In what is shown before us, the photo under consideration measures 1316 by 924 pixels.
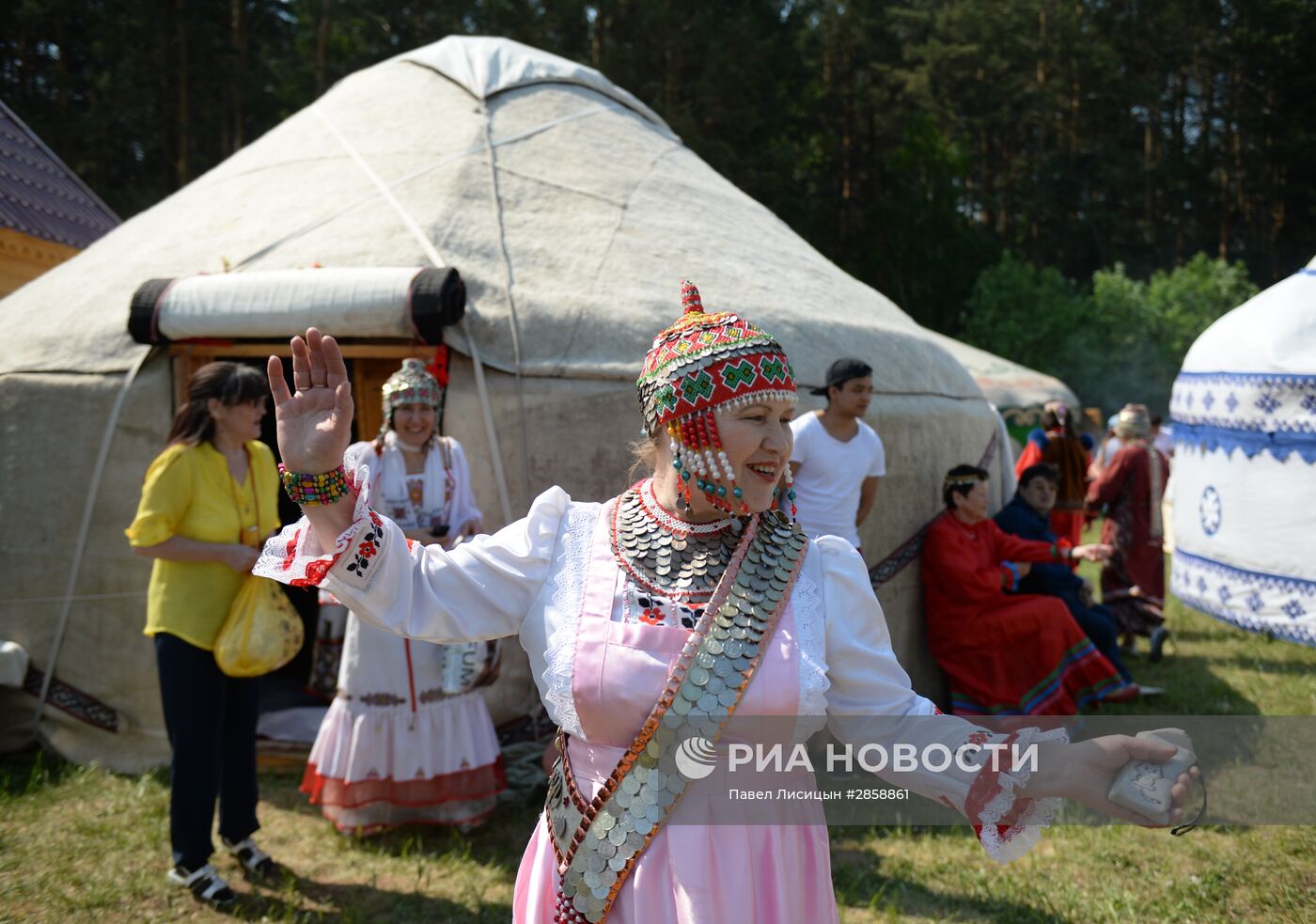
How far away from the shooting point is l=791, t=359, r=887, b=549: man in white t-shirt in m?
4.13

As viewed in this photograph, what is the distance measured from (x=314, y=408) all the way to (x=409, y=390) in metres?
2.12

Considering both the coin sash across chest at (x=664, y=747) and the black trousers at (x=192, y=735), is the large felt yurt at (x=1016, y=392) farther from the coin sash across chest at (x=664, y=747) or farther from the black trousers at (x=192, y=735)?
the coin sash across chest at (x=664, y=747)

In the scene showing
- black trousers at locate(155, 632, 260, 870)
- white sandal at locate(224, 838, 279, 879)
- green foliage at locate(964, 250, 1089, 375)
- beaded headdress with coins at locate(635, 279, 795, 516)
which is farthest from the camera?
green foliage at locate(964, 250, 1089, 375)

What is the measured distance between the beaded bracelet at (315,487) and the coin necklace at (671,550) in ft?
1.57

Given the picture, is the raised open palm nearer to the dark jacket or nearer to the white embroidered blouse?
the white embroidered blouse

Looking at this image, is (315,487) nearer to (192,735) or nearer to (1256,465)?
(192,735)

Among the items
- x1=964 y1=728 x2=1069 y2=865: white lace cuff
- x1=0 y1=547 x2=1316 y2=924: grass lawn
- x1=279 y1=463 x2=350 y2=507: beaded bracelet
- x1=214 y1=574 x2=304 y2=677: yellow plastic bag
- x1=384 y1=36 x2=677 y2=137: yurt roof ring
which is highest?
x1=384 y1=36 x2=677 y2=137: yurt roof ring

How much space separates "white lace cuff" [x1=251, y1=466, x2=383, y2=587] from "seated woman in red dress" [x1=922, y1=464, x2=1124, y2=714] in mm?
3781

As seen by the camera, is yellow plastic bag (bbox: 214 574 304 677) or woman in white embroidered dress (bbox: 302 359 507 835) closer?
Result: yellow plastic bag (bbox: 214 574 304 677)

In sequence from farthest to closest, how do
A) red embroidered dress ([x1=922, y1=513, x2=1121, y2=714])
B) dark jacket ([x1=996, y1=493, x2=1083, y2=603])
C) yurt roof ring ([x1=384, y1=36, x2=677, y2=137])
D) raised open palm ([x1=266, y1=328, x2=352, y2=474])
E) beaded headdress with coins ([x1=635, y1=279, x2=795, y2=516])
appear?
yurt roof ring ([x1=384, y1=36, x2=677, y2=137]), dark jacket ([x1=996, y1=493, x2=1083, y2=603]), red embroidered dress ([x1=922, y1=513, x2=1121, y2=714]), beaded headdress with coins ([x1=635, y1=279, x2=795, y2=516]), raised open palm ([x1=266, y1=328, x2=352, y2=474])

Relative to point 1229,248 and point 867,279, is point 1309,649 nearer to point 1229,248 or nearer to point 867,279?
point 867,279

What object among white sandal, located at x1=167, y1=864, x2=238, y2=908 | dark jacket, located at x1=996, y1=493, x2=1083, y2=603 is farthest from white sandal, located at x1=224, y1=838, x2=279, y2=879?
dark jacket, located at x1=996, y1=493, x2=1083, y2=603

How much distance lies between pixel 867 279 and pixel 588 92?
17321 mm

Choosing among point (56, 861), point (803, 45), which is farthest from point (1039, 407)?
point (803, 45)
